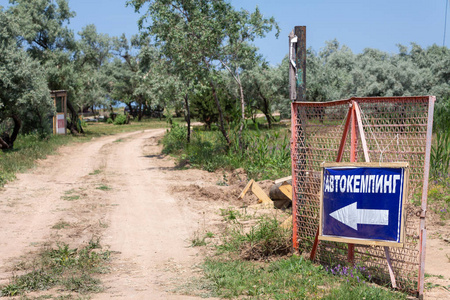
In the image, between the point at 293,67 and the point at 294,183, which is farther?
the point at 293,67

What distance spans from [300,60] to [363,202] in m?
2.41

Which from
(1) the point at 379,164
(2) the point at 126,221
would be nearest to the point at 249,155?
(2) the point at 126,221

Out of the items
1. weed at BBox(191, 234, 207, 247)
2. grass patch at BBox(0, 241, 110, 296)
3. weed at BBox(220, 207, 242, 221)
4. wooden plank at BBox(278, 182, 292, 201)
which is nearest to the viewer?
grass patch at BBox(0, 241, 110, 296)

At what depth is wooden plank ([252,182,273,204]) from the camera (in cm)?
966

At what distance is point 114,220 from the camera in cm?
868

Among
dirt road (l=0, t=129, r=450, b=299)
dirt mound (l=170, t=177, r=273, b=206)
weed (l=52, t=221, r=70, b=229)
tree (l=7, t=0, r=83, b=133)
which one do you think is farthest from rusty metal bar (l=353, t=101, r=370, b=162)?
tree (l=7, t=0, r=83, b=133)

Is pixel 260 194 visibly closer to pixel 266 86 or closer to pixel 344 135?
pixel 344 135

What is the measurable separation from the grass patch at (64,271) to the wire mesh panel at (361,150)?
258cm

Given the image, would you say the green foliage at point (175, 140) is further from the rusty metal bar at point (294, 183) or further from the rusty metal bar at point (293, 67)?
the rusty metal bar at point (294, 183)

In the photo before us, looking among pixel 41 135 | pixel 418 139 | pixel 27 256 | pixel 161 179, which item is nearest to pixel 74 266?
pixel 27 256

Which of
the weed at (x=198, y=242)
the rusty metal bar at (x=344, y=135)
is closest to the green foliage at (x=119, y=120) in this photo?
the weed at (x=198, y=242)

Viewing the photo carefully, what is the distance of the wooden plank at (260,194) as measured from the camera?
380 inches

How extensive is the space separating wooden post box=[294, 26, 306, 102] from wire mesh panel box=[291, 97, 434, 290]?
22.7 inches

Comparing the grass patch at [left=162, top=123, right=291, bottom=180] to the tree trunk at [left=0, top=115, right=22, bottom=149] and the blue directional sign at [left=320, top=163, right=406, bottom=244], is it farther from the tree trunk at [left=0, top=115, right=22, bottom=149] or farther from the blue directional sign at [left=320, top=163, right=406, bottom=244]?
the blue directional sign at [left=320, top=163, right=406, bottom=244]
